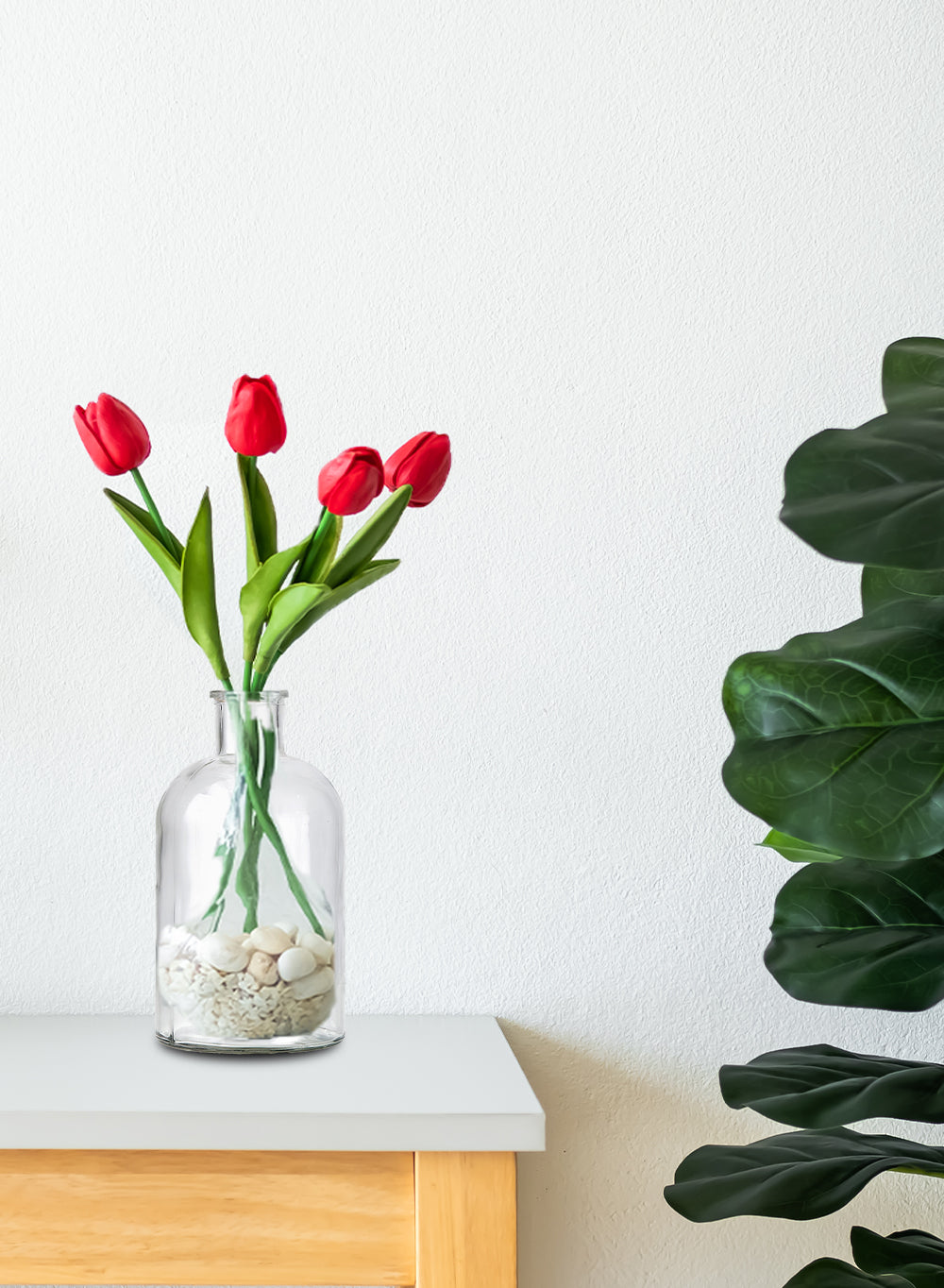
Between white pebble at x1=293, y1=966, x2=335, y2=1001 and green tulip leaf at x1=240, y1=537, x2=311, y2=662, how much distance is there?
0.80 feet

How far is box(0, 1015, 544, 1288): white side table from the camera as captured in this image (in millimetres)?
716

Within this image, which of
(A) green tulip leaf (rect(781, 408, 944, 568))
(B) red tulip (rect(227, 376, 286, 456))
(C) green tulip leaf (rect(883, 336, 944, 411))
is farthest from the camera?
(B) red tulip (rect(227, 376, 286, 456))

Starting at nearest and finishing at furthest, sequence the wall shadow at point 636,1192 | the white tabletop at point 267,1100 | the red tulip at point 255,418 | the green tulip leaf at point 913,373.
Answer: the green tulip leaf at point 913,373
the white tabletop at point 267,1100
the red tulip at point 255,418
the wall shadow at point 636,1192

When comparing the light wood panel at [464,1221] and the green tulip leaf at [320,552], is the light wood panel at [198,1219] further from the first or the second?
the green tulip leaf at [320,552]

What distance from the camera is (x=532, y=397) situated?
3.57 ft

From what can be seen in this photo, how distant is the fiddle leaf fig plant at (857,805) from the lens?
0.50 meters

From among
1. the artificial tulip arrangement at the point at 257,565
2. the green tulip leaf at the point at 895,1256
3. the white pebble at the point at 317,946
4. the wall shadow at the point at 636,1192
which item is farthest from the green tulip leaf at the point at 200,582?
the green tulip leaf at the point at 895,1256

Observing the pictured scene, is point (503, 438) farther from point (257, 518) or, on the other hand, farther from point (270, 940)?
point (270, 940)

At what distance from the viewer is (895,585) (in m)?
0.71

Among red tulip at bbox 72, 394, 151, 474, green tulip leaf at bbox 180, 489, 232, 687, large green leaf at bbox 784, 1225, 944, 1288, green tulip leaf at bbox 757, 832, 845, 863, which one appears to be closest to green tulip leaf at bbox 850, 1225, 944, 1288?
large green leaf at bbox 784, 1225, 944, 1288

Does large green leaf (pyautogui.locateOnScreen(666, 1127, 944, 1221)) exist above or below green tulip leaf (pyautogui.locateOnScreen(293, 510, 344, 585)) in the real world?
below

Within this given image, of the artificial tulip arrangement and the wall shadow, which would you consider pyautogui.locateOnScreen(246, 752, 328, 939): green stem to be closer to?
the artificial tulip arrangement

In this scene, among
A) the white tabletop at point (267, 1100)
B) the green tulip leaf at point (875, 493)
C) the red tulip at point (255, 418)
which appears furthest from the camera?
the red tulip at point (255, 418)

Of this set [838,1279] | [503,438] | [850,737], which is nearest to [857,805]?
[850,737]
